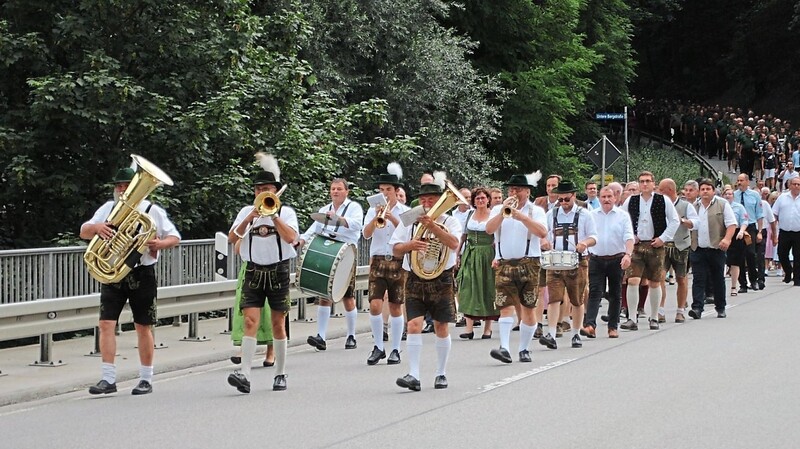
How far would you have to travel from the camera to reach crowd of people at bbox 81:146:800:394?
1249 cm

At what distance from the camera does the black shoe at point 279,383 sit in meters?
12.7

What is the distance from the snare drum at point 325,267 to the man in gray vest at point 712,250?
6933mm

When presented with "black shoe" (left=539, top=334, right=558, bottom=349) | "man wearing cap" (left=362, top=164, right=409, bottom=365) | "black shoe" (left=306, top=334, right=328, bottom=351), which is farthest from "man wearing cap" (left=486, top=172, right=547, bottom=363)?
"black shoe" (left=306, top=334, right=328, bottom=351)

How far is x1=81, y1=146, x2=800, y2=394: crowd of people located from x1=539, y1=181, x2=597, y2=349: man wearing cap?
0.02 meters

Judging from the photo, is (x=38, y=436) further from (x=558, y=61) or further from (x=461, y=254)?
(x=558, y=61)

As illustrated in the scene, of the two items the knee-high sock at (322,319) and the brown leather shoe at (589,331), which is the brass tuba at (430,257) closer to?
the knee-high sock at (322,319)

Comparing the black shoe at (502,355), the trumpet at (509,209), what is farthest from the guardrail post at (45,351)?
the trumpet at (509,209)

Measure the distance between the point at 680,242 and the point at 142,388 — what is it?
10.1 meters

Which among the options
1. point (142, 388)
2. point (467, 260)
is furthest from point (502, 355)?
point (142, 388)

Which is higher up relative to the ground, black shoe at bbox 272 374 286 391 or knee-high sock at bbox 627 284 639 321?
knee-high sock at bbox 627 284 639 321

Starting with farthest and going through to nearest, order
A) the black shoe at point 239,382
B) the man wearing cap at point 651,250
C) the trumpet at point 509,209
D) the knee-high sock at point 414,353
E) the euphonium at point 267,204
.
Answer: the man wearing cap at point 651,250 < the trumpet at point 509,209 < the knee-high sock at point 414,353 < the black shoe at point 239,382 < the euphonium at point 267,204

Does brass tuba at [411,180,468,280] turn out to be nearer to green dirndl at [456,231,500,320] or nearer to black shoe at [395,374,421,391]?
black shoe at [395,374,421,391]

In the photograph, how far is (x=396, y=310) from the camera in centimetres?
1479

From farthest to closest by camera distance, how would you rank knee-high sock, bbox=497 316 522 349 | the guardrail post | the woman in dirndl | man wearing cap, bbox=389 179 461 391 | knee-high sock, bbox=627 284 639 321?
knee-high sock, bbox=627 284 639 321 → the woman in dirndl → knee-high sock, bbox=497 316 522 349 → the guardrail post → man wearing cap, bbox=389 179 461 391
